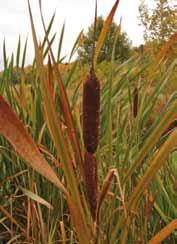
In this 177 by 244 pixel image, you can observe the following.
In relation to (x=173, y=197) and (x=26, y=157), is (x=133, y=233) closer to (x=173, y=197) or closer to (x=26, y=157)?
(x=173, y=197)

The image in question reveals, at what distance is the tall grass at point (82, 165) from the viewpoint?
550mm

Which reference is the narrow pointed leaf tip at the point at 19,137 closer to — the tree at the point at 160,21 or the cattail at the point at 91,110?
the cattail at the point at 91,110

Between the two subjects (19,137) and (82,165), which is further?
(82,165)

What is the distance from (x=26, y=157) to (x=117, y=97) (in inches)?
39.4

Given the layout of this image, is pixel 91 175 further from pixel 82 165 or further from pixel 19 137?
pixel 19 137

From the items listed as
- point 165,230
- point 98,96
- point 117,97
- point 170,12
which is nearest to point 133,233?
point 165,230

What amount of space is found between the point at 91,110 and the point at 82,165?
9 cm

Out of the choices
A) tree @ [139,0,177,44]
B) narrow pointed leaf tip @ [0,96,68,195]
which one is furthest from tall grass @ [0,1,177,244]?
tree @ [139,0,177,44]

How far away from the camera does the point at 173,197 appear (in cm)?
114

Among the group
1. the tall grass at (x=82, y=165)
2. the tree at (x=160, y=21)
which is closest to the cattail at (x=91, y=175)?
the tall grass at (x=82, y=165)

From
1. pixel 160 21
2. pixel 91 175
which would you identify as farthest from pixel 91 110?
pixel 160 21

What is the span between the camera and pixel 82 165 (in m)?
0.62

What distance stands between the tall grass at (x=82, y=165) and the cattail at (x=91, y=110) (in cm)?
3

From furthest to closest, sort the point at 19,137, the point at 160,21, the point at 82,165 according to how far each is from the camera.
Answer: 1. the point at 160,21
2. the point at 82,165
3. the point at 19,137
